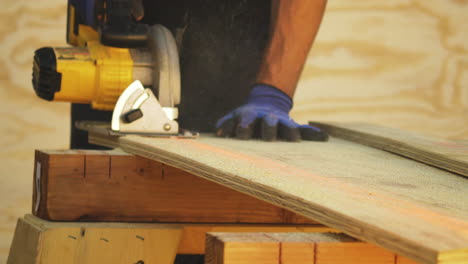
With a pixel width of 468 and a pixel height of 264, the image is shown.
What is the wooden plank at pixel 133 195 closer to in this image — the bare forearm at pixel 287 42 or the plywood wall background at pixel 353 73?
the bare forearm at pixel 287 42

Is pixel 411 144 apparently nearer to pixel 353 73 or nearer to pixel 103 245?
pixel 103 245

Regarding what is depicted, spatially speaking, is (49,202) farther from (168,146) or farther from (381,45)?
(381,45)

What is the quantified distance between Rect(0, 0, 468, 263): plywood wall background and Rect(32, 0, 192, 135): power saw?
1.01m

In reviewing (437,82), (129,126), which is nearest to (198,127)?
(129,126)

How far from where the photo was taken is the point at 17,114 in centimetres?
319

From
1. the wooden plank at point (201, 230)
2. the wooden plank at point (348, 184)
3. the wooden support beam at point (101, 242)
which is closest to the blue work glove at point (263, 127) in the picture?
the wooden plank at point (348, 184)

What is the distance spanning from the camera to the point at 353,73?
350cm

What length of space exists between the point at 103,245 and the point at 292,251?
2.29 ft

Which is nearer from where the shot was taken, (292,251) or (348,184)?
(292,251)

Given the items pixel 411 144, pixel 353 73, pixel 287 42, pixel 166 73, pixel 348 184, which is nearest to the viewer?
pixel 348 184

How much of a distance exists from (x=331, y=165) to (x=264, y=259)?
0.57 m

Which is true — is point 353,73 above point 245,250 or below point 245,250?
above

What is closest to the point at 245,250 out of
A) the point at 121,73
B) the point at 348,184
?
the point at 348,184

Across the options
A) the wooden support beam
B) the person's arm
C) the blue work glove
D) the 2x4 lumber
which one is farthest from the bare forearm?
the 2x4 lumber
